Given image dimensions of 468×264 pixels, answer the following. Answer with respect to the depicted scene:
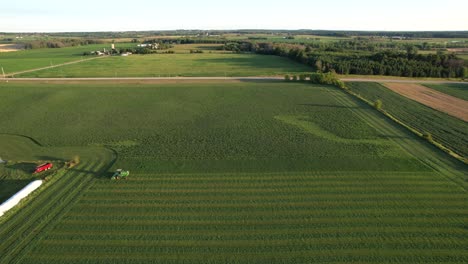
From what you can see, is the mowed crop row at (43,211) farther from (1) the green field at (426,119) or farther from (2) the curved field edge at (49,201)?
(1) the green field at (426,119)

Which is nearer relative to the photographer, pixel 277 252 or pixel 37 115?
pixel 277 252

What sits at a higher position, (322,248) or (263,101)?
(263,101)

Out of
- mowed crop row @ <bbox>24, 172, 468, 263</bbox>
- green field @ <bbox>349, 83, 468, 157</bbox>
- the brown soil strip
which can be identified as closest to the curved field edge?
mowed crop row @ <bbox>24, 172, 468, 263</bbox>

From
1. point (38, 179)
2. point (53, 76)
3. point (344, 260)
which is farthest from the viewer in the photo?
point (53, 76)

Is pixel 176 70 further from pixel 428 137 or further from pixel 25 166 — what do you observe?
pixel 428 137

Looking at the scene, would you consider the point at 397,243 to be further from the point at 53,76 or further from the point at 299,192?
the point at 53,76

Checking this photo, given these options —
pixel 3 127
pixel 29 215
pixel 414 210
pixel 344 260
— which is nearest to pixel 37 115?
pixel 3 127

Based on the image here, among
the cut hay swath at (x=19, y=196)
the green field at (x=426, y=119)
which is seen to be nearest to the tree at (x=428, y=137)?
the green field at (x=426, y=119)

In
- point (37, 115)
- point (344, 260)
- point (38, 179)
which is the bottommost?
point (344, 260)
